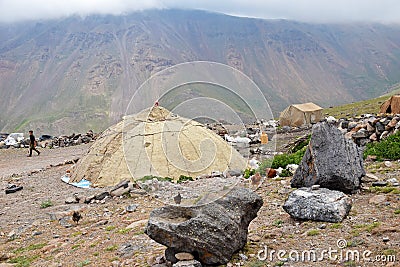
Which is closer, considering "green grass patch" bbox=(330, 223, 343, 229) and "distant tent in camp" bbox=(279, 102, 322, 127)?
"green grass patch" bbox=(330, 223, 343, 229)

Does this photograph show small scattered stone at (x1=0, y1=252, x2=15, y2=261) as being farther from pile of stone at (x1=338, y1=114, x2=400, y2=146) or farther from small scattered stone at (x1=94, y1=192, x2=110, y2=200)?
pile of stone at (x1=338, y1=114, x2=400, y2=146)

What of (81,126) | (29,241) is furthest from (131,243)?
(81,126)

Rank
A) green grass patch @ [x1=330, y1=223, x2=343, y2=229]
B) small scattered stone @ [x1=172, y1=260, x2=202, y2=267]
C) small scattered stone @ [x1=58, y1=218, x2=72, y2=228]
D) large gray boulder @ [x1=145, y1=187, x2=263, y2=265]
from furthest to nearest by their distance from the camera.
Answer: small scattered stone @ [x1=58, y1=218, x2=72, y2=228] → green grass patch @ [x1=330, y1=223, x2=343, y2=229] → large gray boulder @ [x1=145, y1=187, x2=263, y2=265] → small scattered stone @ [x1=172, y1=260, x2=202, y2=267]

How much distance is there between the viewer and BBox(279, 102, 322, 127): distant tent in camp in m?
33.7

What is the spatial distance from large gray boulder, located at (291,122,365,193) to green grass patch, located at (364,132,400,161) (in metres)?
2.91

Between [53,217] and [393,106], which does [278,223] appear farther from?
[393,106]

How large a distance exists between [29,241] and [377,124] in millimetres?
11945

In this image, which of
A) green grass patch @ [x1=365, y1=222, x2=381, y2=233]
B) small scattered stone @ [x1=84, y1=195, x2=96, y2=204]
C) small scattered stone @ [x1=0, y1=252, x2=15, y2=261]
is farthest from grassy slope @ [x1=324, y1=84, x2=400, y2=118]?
small scattered stone @ [x1=0, y1=252, x2=15, y2=261]

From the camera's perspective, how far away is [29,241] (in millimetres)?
9555

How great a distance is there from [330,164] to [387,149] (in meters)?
4.86

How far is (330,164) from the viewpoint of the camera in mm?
8898

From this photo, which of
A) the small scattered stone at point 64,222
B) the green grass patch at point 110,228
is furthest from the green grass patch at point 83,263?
the small scattered stone at point 64,222

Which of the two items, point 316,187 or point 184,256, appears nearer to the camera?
point 184,256

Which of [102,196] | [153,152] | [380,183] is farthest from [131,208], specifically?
[380,183]
